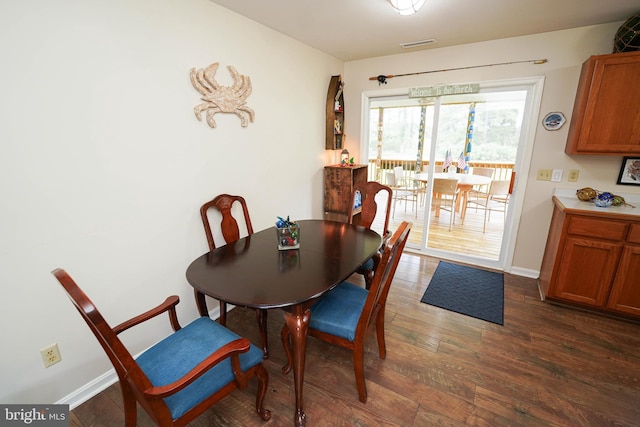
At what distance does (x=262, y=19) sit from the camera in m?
2.27

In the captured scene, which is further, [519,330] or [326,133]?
[326,133]

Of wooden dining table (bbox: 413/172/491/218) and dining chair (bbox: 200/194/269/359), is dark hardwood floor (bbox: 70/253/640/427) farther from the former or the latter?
wooden dining table (bbox: 413/172/491/218)

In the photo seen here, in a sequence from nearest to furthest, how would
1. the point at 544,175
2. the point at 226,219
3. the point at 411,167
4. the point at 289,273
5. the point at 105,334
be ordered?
the point at 105,334 < the point at 289,273 < the point at 226,219 < the point at 544,175 < the point at 411,167

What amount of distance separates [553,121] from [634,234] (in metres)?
1.19

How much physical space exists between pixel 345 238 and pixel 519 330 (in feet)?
5.12

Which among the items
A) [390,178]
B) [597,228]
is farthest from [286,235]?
[390,178]

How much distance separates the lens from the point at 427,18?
222 cm

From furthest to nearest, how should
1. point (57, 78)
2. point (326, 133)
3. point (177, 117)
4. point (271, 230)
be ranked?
point (326, 133) < point (271, 230) < point (177, 117) < point (57, 78)

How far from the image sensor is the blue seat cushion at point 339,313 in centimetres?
151

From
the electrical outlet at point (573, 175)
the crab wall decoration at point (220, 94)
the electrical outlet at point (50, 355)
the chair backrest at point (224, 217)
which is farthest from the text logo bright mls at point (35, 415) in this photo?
the electrical outlet at point (573, 175)

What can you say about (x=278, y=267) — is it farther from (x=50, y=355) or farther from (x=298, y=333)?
(x=50, y=355)

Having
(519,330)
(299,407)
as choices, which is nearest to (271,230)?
(299,407)

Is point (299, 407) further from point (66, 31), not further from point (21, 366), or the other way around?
point (66, 31)

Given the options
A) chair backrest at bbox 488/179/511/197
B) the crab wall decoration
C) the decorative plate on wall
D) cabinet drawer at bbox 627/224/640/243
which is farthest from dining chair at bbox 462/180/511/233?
the crab wall decoration
